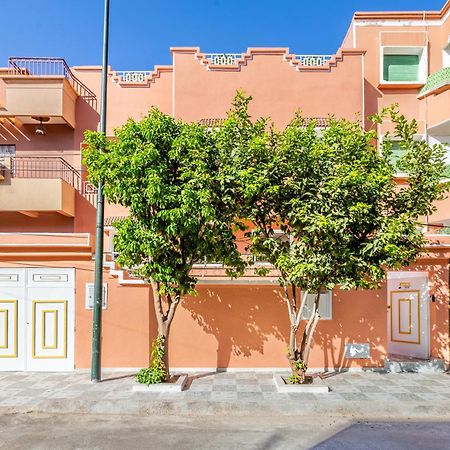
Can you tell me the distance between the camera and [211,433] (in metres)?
6.66

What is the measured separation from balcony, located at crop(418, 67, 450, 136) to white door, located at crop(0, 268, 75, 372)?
472 inches

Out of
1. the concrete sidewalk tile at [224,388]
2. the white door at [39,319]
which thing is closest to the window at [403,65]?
the concrete sidewalk tile at [224,388]

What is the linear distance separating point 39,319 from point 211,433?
19.3 feet

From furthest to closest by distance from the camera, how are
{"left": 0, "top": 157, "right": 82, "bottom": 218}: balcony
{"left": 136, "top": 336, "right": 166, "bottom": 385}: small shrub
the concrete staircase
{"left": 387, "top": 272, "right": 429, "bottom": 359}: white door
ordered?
{"left": 0, "top": 157, "right": 82, "bottom": 218}: balcony < {"left": 387, "top": 272, "right": 429, "bottom": 359}: white door < the concrete staircase < {"left": 136, "top": 336, "right": 166, "bottom": 385}: small shrub

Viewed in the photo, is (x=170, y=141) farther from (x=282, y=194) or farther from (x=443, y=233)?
(x=443, y=233)

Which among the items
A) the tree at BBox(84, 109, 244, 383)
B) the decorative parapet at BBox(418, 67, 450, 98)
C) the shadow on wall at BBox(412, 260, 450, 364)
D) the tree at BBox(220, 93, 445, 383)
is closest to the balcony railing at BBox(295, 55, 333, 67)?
the decorative parapet at BBox(418, 67, 450, 98)

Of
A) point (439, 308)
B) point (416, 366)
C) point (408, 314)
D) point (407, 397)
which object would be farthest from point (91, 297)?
point (439, 308)

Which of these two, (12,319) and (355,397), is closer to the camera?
(355,397)

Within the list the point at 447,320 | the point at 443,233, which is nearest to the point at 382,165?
the point at 443,233

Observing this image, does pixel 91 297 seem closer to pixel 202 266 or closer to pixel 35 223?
pixel 202 266

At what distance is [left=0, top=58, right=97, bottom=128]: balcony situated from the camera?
1198 cm

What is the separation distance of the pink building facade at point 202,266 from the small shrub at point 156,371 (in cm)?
143

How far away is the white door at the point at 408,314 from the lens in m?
10.9

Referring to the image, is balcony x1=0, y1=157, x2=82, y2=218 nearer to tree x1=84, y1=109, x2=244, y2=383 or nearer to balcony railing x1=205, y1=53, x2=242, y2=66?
tree x1=84, y1=109, x2=244, y2=383
